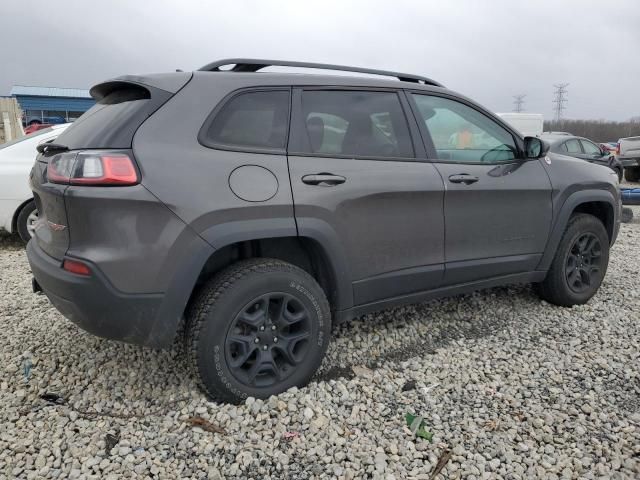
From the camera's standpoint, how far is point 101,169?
7.29ft

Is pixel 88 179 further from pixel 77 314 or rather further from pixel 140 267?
pixel 77 314

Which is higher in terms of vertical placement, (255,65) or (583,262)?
(255,65)

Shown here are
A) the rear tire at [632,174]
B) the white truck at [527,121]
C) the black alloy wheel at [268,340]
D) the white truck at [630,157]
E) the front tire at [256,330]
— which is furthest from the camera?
the white truck at [527,121]

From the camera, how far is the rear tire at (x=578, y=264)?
3.97 meters

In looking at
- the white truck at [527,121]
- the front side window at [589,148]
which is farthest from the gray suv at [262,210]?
the white truck at [527,121]

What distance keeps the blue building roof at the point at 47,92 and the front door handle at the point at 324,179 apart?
46.2 metres

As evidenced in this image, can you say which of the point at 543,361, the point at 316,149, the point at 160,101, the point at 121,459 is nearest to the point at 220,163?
the point at 160,101

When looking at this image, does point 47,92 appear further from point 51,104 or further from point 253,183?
point 253,183

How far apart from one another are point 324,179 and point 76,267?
1288mm

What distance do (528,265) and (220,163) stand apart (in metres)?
2.50

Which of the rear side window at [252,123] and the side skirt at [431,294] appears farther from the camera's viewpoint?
the side skirt at [431,294]

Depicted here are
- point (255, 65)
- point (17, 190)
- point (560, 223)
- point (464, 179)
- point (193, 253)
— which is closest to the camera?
point (193, 253)

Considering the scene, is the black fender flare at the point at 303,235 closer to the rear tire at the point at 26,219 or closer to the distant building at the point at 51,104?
the rear tire at the point at 26,219

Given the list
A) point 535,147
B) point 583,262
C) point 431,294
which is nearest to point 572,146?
point 583,262
